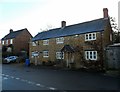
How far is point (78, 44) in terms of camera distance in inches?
1307

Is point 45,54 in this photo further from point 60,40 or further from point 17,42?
point 17,42

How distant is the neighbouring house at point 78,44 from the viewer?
2972 cm

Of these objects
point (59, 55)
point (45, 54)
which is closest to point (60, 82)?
point (59, 55)

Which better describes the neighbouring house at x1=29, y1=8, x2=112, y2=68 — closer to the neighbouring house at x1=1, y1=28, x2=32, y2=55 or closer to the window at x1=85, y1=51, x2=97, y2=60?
the window at x1=85, y1=51, x2=97, y2=60

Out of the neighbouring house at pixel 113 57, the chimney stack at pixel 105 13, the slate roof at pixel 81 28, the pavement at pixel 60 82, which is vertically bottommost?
the pavement at pixel 60 82

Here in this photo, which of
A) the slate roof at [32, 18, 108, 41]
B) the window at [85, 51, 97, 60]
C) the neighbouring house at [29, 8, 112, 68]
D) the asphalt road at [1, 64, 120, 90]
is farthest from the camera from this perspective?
the slate roof at [32, 18, 108, 41]

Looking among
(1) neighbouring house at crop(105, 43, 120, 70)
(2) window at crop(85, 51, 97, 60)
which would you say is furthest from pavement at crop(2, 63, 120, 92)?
(2) window at crop(85, 51, 97, 60)

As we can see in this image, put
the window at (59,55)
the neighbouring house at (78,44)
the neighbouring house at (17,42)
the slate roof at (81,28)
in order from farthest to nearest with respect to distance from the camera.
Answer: the neighbouring house at (17,42) < the window at (59,55) < the slate roof at (81,28) < the neighbouring house at (78,44)

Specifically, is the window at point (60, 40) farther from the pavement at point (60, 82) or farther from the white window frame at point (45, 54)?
the pavement at point (60, 82)

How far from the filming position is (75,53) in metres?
33.1

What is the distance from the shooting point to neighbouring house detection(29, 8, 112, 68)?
1170 inches

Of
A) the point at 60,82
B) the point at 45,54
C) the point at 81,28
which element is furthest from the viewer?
the point at 45,54

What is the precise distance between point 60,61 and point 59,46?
316cm

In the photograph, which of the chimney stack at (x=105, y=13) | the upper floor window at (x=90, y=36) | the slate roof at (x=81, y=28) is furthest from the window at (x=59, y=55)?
the chimney stack at (x=105, y=13)
